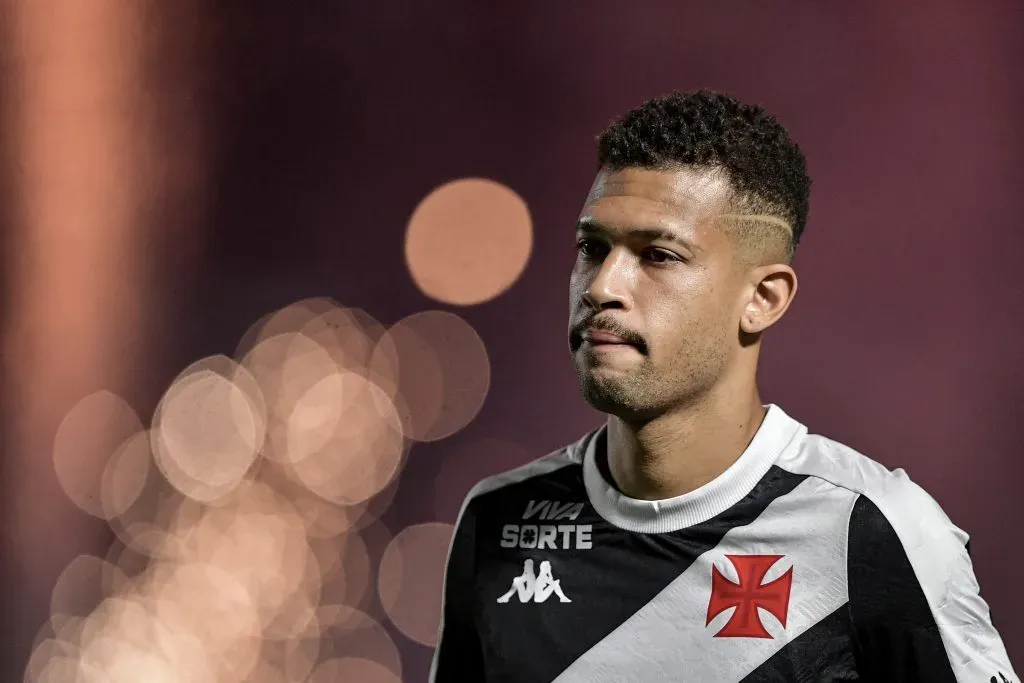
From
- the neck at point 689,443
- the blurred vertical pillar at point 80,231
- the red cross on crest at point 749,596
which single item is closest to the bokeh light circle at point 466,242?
the blurred vertical pillar at point 80,231

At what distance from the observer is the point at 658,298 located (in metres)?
1.31

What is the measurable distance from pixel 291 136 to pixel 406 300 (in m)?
0.52

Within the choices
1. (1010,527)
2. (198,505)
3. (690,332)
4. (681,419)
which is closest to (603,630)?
(681,419)

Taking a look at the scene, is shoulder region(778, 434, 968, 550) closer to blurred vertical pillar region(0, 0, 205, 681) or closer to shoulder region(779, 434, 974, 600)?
shoulder region(779, 434, 974, 600)

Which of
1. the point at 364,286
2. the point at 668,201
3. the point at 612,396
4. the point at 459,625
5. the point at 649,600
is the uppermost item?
the point at 668,201

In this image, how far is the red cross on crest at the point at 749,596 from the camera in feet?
4.22

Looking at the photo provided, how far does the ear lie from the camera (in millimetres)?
1374

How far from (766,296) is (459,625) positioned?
0.61m

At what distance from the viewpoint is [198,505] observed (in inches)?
110

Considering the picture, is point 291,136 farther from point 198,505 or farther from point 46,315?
point 198,505

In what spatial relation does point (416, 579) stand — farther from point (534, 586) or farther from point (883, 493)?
point (883, 493)

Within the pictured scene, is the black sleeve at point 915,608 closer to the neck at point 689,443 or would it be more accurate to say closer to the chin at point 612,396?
the neck at point 689,443

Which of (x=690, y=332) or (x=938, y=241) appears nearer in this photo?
(x=690, y=332)

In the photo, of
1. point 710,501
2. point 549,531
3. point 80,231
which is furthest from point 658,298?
point 80,231
